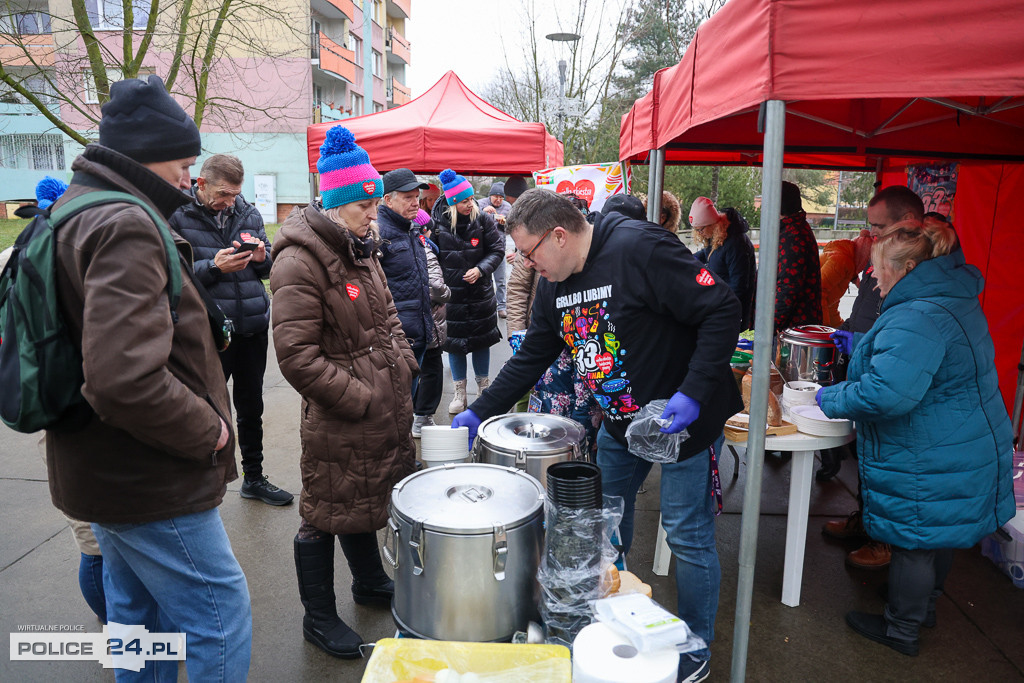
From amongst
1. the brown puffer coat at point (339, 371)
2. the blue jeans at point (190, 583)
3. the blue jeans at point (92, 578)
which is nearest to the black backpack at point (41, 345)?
the blue jeans at point (190, 583)

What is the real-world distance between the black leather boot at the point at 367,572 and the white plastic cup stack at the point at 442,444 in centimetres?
69

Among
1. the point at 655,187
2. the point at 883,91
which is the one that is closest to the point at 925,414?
the point at 883,91

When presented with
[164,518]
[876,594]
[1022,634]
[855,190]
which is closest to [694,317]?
[164,518]

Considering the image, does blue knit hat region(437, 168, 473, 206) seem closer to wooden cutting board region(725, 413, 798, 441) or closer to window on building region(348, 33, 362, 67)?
wooden cutting board region(725, 413, 798, 441)

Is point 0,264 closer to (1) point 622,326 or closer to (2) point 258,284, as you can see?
(2) point 258,284

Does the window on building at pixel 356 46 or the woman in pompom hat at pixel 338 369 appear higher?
the window on building at pixel 356 46

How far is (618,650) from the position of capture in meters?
1.49

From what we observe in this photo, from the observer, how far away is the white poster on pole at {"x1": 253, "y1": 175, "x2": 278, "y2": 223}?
25156 millimetres

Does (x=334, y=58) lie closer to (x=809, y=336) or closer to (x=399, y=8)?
(x=399, y=8)

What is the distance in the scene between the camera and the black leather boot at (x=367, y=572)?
2789mm

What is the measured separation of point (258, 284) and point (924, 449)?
336 cm

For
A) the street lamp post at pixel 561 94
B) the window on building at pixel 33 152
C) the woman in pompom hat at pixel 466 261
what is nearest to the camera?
the woman in pompom hat at pixel 466 261

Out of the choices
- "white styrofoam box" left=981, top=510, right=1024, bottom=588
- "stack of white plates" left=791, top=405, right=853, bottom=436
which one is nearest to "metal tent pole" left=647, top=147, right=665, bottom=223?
"stack of white plates" left=791, top=405, right=853, bottom=436

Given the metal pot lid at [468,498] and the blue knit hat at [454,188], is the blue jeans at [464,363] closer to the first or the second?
the blue knit hat at [454,188]
